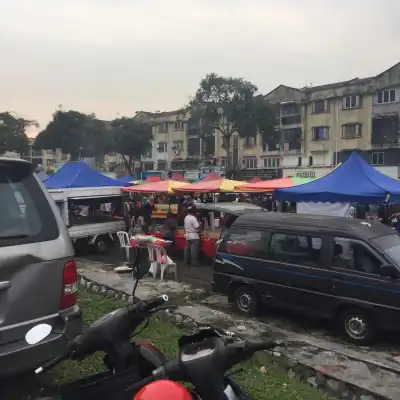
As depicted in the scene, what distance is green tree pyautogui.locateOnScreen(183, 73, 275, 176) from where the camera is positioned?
4309cm

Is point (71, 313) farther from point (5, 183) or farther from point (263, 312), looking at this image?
point (263, 312)

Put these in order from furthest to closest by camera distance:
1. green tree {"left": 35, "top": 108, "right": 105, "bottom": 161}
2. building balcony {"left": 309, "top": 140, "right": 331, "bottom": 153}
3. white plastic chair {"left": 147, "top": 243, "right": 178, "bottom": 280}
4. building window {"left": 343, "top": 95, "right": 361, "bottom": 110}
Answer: green tree {"left": 35, "top": 108, "right": 105, "bottom": 161}
building balcony {"left": 309, "top": 140, "right": 331, "bottom": 153}
building window {"left": 343, "top": 95, "right": 361, "bottom": 110}
white plastic chair {"left": 147, "top": 243, "right": 178, "bottom": 280}

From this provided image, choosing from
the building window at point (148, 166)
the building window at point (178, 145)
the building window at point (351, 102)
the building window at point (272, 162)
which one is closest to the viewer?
the building window at point (351, 102)

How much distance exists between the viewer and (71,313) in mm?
3178

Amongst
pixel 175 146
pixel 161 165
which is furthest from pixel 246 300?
pixel 161 165

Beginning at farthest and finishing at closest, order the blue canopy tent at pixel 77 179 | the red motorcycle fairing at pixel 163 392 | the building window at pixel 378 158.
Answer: the building window at pixel 378 158 → the blue canopy tent at pixel 77 179 → the red motorcycle fairing at pixel 163 392

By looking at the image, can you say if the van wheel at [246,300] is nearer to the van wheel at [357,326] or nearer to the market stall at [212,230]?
the van wheel at [357,326]

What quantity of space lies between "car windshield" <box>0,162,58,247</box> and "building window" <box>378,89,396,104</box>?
43504mm

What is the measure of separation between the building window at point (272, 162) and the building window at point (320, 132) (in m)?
5.16

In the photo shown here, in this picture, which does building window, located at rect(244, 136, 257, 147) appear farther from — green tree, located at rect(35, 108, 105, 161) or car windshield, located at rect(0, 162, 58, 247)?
car windshield, located at rect(0, 162, 58, 247)

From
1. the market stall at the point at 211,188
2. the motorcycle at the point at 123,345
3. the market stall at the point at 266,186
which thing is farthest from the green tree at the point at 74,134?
the motorcycle at the point at 123,345

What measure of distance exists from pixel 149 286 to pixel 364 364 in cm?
524

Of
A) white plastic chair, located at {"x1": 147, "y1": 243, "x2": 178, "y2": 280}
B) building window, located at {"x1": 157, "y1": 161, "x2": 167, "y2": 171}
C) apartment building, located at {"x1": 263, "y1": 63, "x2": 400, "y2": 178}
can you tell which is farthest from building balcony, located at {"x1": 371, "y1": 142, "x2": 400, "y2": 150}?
white plastic chair, located at {"x1": 147, "y1": 243, "x2": 178, "y2": 280}

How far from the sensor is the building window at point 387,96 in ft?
135
